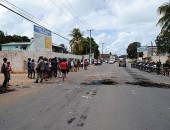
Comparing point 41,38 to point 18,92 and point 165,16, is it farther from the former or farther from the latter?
point 18,92

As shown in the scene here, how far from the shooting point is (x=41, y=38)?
48.2 meters

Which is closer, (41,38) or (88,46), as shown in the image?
(41,38)

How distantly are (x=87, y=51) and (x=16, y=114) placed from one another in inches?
4641

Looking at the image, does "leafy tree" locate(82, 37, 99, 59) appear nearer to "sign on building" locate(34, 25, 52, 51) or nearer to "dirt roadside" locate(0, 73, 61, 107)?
"sign on building" locate(34, 25, 52, 51)

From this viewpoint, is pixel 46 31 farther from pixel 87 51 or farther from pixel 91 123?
pixel 87 51

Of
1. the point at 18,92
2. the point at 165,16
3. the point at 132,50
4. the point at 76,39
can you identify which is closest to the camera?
the point at 18,92

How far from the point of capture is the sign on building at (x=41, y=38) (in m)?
46.5

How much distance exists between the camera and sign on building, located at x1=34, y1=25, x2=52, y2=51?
46.5 m

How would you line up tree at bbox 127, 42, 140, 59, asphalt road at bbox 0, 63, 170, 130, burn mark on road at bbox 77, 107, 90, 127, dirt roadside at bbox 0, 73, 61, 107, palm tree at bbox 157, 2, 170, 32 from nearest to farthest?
asphalt road at bbox 0, 63, 170, 130 < burn mark on road at bbox 77, 107, 90, 127 < dirt roadside at bbox 0, 73, 61, 107 < palm tree at bbox 157, 2, 170, 32 < tree at bbox 127, 42, 140, 59

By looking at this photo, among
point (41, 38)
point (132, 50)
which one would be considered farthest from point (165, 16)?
point (132, 50)

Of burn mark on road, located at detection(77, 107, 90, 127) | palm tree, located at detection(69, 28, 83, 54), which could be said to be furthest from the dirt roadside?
palm tree, located at detection(69, 28, 83, 54)

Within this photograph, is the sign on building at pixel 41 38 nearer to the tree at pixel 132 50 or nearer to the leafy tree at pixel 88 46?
the leafy tree at pixel 88 46

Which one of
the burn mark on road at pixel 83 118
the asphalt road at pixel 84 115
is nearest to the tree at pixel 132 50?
the asphalt road at pixel 84 115

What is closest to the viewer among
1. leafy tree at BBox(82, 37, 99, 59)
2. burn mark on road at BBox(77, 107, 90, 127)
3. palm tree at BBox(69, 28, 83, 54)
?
burn mark on road at BBox(77, 107, 90, 127)
